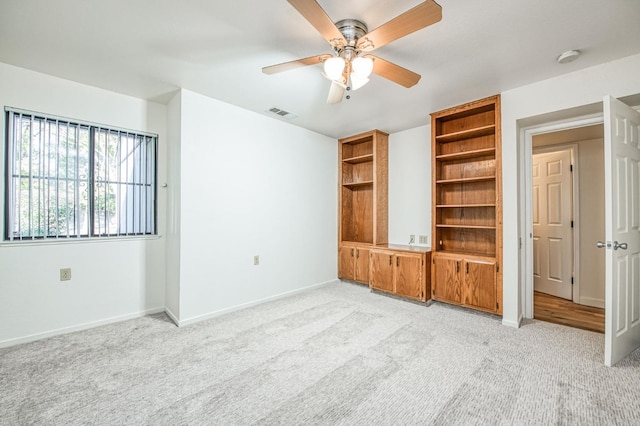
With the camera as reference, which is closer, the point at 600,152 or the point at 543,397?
the point at 543,397

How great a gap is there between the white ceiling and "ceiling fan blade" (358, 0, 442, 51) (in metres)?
0.18

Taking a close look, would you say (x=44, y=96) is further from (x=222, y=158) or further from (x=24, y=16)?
(x=222, y=158)

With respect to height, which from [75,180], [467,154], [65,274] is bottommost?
[65,274]

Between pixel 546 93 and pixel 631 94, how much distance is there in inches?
23.1

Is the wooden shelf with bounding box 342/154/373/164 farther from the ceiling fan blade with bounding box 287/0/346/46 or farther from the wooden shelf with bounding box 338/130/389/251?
the ceiling fan blade with bounding box 287/0/346/46

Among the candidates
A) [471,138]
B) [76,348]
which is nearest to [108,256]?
[76,348]

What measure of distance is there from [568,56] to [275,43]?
7.80 ft

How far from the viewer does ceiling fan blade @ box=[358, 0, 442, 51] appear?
1412 mm

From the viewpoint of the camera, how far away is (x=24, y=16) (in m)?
1.88

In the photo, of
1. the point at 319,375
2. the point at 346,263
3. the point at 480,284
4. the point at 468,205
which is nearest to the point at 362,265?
the point at 346,263

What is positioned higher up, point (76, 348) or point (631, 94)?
point (631, 94)

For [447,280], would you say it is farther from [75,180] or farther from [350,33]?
[75,180]

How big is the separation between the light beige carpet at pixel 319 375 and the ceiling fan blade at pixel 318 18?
226cm

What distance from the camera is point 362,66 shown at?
1906 millimetres
